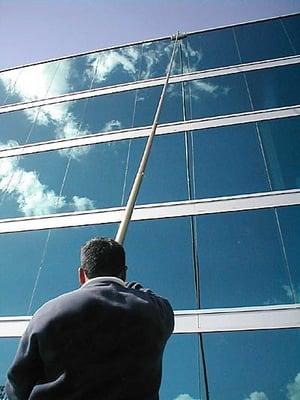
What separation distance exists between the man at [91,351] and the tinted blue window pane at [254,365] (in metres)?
3.59

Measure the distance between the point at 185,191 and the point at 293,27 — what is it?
603 centimetres

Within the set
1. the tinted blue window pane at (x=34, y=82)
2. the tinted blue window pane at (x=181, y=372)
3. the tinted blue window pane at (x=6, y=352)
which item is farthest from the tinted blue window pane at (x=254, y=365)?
the tinted blue window pane at (x=34, y=82)

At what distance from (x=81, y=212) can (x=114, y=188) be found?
0.82 metres

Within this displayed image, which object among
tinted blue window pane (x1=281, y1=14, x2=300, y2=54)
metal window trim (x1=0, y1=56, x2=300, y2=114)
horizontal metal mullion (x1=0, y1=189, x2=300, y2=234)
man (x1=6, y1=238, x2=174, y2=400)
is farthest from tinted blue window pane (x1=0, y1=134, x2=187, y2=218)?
man (x1=6, y1=238, x2=174, y2=400)

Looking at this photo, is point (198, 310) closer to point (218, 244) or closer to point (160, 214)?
point (218, 244)

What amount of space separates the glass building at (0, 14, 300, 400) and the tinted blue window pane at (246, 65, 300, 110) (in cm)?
4

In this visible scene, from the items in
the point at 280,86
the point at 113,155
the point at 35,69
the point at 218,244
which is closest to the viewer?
the point at 218,244

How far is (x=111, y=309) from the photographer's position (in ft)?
3.87

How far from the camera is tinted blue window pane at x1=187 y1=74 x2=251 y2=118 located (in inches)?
303

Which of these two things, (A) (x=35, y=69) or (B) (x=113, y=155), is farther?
(A) (x=35, y=69)

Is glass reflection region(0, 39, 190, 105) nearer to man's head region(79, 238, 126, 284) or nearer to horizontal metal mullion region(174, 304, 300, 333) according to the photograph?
horizontal metal mullion region(174, 304, 300, 333)

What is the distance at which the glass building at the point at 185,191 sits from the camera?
→ 15.5 feet

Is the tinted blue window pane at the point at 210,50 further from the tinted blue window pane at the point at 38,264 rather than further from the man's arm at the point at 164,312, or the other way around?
the man's arm at the point at 164,312

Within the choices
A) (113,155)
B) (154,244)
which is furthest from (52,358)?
(113,155)
